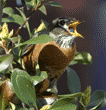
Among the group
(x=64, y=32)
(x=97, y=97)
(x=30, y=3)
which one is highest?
(x=30, y=3)

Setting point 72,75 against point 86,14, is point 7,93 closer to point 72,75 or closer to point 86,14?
point 72,75

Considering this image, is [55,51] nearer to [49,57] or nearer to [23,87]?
[49,57]

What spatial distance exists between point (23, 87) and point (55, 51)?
0.28m

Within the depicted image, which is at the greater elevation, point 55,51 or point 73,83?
point 55,51

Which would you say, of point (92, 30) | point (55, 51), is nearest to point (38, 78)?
point (55, 51)

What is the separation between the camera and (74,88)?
682mm

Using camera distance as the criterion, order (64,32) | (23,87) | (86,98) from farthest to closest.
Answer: (64,32) < (86,98) < (23,87)

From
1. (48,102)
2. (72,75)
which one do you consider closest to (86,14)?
(72,75)

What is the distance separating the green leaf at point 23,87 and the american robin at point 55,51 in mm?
188

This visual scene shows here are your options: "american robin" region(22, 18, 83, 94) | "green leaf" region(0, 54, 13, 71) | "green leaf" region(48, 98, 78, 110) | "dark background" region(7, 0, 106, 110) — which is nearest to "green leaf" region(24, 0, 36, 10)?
"american robin" region(22, 18, 83, 94)

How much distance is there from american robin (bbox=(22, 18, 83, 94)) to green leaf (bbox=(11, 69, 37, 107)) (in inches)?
7.4

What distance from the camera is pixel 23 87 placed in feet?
1.22

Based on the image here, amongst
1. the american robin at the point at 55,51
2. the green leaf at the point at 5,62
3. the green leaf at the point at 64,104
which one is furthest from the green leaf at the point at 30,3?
the green leaf at the point at 64,104

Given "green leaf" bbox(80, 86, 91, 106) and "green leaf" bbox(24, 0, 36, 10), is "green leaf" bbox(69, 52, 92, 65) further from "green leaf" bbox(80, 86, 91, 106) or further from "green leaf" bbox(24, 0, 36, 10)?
"green leaf" bbox(24, 0, 36, 10)
